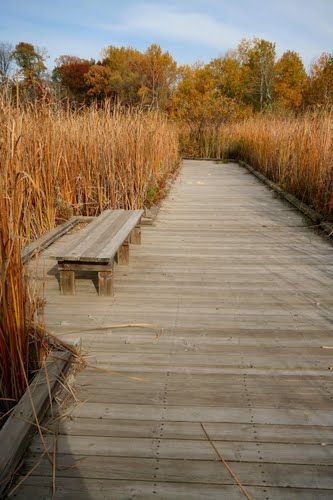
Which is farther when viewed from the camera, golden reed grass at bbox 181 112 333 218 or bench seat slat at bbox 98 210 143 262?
golden reed grass at bbox 181 112 333 218

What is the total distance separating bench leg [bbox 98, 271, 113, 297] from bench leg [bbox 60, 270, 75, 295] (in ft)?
0.61

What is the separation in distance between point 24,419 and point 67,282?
1.53m

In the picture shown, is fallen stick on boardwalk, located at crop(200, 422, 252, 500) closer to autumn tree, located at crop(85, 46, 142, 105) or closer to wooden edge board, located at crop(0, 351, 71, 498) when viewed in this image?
wooden edge board, located at crop(0, 351, 71, 498)

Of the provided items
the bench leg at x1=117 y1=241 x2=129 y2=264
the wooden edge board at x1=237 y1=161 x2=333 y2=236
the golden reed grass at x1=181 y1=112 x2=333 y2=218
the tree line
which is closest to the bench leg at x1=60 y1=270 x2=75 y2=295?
the bench leg at x1=117 y1=241 x2=129 y2=264

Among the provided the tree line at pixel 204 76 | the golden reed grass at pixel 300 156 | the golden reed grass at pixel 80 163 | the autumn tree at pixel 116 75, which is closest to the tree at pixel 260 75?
the tree line at pixel 204 76

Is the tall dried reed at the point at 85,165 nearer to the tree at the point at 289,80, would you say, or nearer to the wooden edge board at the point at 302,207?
the wooden edge board at the point at 302,207

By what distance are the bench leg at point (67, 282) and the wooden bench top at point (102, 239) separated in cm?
14

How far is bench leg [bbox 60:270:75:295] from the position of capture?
304 centimetres

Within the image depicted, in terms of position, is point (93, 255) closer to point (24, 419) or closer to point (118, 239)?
point (118, 239)

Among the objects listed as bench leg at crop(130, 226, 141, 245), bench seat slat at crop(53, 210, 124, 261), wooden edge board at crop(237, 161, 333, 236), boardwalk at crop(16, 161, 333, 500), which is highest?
bench seat slat at crop(53, 210, 124, 261)

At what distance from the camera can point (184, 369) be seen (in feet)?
6.98

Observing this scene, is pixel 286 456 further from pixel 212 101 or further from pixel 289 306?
pixel 212 101

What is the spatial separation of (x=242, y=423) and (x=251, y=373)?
15.1 inches

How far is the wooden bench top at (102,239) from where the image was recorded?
9.44 feet
